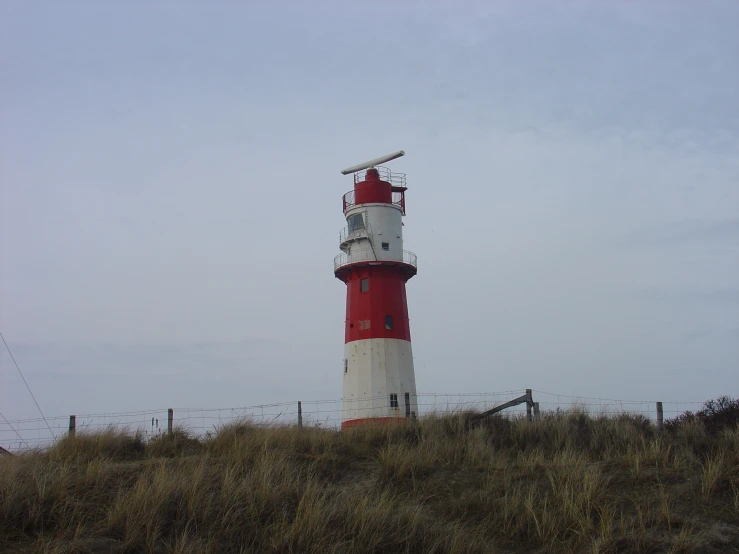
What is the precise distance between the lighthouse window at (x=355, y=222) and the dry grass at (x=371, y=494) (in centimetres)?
1291

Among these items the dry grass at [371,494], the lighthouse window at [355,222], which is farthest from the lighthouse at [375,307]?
the dry grass at [371,494]

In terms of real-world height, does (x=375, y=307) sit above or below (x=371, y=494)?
above

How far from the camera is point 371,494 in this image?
37.7ft

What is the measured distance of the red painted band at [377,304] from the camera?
25969mm

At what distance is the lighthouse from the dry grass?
9.51 m

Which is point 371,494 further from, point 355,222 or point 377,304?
point 355,222

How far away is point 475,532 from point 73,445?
8456 mm

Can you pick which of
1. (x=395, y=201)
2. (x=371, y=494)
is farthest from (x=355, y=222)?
(x=371, y=494)

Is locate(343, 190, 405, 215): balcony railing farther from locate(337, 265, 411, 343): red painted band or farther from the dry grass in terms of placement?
the dry grass

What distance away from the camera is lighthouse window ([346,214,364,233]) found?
27.4m

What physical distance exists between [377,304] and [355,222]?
3.56 m

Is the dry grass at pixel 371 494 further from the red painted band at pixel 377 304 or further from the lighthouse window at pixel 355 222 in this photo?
the lighthouse window at pixel 355 222

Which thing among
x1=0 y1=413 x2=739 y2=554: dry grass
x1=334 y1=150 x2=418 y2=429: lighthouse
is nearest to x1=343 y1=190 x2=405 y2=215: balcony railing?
x1=334 y1=150 x2=418 y2=429: lighthouse

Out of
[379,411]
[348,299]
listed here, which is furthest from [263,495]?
[348,299]
